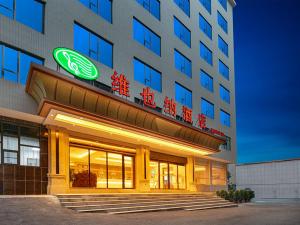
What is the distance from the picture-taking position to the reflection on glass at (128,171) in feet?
97.5

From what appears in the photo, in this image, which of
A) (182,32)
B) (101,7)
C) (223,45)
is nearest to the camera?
(101,7)

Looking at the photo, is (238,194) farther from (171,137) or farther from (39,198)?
(39,198)

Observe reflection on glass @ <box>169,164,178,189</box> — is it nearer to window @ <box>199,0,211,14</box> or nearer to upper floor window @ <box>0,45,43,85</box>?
upper floor window @ <box>0,45,43,85</box>

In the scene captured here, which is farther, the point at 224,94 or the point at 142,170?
the point at 224,94

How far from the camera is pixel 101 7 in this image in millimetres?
27984

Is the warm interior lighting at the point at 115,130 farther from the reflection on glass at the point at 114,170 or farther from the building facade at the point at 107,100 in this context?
the reflection on glass at the point at 114,170

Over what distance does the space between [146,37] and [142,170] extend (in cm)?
1141

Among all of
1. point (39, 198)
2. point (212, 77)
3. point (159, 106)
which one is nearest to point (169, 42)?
point (159, 106)

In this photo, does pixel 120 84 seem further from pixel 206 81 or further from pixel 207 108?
pixel 206 81

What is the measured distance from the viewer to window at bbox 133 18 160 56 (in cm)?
3183

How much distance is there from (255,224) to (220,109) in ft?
107

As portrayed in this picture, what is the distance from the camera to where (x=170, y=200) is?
2552 cm

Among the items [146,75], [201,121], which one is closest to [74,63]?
[146,75]

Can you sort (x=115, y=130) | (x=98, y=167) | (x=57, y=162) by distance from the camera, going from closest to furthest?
(x=57, y=162) → (x=115, y=130) → (x=98, y=167)
